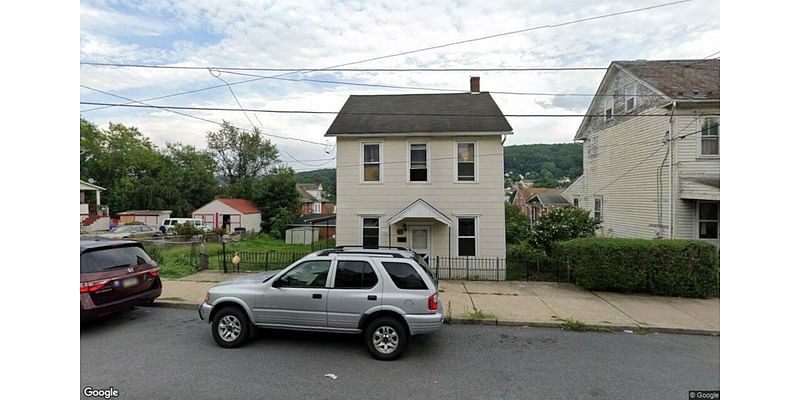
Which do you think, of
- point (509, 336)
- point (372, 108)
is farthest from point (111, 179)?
point (509, 336)

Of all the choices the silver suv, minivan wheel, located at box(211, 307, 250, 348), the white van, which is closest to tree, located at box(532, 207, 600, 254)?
the silver suv

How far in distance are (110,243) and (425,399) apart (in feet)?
21.1

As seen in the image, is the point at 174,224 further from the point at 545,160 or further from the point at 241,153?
the point at 545,160

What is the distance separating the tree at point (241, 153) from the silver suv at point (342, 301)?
45921mm

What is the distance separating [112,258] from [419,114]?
970 centimetres

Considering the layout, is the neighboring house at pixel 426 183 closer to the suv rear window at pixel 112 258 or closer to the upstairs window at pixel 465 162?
the upstairs window at pixel 465 162

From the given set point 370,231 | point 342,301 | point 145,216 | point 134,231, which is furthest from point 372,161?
point 145,216

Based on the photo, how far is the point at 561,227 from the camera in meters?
13.2

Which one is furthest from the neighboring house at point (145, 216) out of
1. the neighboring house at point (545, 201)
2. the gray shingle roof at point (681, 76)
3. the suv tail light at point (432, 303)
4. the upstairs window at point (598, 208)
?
the gray shingle roof at point (681, 76)

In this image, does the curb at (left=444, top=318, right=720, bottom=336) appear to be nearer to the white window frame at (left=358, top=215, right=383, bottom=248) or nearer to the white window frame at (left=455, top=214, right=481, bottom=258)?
the white window frame at (left=455, top=214, right=481, bottom=258)

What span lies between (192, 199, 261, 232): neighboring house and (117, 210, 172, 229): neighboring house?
11.4ft

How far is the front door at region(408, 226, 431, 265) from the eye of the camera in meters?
11.6

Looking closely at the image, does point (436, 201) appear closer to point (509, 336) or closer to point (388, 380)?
point (509, 336)

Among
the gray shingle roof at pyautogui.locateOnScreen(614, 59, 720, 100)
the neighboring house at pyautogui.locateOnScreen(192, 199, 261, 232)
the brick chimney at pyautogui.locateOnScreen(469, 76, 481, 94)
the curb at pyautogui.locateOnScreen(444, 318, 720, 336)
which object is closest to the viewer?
the curb at pyautogui.locateOnScreen(444, 318, 720, 336)
